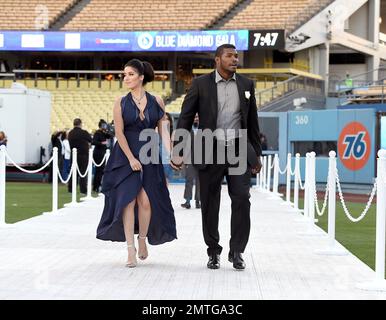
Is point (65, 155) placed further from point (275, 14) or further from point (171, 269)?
point (275, 14)

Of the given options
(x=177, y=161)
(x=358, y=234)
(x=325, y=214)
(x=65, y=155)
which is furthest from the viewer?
(x=65, y=155)

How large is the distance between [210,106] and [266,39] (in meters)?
39.2

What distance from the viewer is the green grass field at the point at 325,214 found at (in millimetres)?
13016

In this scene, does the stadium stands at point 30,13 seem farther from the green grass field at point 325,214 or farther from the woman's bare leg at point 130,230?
the woman's bare leg at point 130,230

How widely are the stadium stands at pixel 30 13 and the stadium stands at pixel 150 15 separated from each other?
3.74ft

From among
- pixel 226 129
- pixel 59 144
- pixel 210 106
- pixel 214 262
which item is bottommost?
pixel 214 262

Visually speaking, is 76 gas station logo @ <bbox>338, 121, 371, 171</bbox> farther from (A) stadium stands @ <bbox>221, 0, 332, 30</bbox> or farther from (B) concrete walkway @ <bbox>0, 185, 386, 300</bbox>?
(A) stadium stands @ <bbox>221, 0, 332, 30</bbox>

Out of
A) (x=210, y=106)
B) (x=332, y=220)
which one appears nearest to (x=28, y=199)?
(x=332, y=220)

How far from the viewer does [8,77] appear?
5000 centimetres

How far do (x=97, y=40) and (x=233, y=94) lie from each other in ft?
136

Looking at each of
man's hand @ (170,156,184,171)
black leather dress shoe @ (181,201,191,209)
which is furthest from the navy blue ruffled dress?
black leather dress shoe @ (181,201,191,209)

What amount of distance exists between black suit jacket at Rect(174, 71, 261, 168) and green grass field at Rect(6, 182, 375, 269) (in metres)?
2.33

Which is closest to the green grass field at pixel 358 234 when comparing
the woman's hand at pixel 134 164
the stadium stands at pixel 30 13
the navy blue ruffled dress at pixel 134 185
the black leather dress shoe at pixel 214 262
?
the black leather dress shoe at pixel 214 262

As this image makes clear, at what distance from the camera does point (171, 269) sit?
31.3ft
